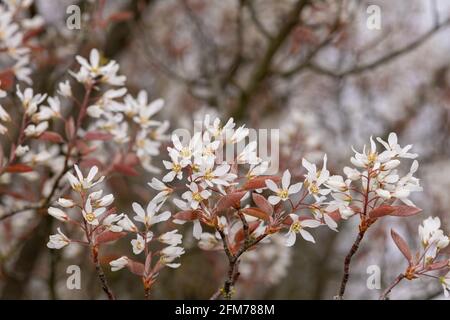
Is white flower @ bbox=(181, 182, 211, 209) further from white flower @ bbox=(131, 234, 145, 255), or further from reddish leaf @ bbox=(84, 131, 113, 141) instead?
reddish leaf @ bbox=(84, 131, 113, 141)

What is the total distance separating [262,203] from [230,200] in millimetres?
80

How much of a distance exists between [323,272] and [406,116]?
1.27m

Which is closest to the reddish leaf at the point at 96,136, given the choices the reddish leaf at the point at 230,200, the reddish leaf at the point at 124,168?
the reddish leaf at the point at 124,168

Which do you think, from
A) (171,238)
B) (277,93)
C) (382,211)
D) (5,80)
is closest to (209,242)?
(171,238)

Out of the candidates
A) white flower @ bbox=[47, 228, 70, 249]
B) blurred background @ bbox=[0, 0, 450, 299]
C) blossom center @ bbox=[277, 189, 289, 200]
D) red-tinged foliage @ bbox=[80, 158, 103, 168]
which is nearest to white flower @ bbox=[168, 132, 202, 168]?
blossom center @ bbox=[277, 189, 289, 200]

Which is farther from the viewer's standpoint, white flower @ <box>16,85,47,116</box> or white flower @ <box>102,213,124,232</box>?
white flower @ <box>16,85,47,116</box>

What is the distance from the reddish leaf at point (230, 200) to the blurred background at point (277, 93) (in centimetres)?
99

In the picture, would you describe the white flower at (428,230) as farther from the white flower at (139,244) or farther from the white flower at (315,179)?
the white flower at (139,244)

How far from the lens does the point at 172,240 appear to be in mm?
1539

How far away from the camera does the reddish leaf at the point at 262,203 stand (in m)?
1.45

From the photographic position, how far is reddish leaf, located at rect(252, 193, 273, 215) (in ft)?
4.74

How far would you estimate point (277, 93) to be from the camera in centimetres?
464

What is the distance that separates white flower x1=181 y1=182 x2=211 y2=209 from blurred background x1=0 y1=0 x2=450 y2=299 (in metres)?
1.04
